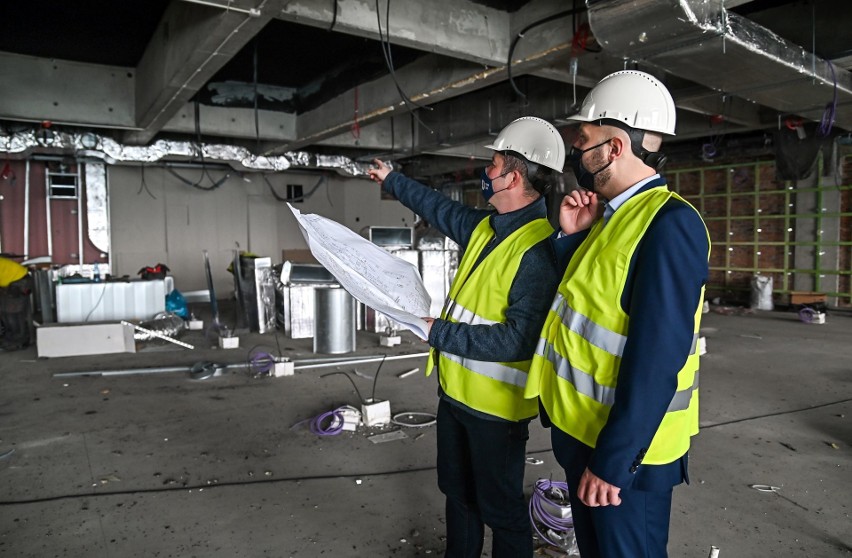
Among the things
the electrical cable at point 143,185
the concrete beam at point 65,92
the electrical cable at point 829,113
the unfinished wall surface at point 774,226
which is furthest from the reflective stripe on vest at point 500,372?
the electrical cable at point 143,185

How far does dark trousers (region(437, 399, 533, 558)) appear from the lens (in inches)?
57.4

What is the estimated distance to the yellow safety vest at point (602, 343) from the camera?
1.08 metres

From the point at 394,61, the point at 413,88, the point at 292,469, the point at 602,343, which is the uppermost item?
the point at 394,61

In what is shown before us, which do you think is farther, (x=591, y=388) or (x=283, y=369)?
(x=283, y=369)

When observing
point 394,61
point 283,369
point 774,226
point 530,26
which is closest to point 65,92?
Answer: point 394,61

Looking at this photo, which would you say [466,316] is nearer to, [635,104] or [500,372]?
[500,372]

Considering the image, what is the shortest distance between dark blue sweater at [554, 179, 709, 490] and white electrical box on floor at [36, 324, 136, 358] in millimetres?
5446

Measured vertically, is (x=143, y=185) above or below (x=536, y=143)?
above

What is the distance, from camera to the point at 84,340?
17.1ft

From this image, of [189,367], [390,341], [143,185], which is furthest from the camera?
[143,185]

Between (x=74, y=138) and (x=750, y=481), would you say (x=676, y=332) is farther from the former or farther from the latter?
(x=74, y=138)

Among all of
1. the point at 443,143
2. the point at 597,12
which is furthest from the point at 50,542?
the point at 443,143

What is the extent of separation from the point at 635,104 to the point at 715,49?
2124mm

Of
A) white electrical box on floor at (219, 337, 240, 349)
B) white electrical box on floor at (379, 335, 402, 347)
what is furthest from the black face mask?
white electrical box on floor at (219, 337, 240, 349)
